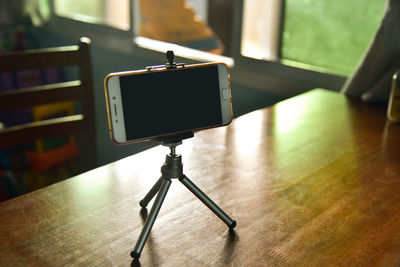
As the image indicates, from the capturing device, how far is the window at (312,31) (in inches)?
62.2

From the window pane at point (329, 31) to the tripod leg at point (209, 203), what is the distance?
1029 mm

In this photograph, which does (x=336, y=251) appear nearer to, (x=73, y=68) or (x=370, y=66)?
(x=370, y=66)

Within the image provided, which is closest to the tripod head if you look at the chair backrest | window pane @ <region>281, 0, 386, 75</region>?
the chair backrest

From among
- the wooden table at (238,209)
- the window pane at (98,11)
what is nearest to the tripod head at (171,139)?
the wooden table at (238,209)

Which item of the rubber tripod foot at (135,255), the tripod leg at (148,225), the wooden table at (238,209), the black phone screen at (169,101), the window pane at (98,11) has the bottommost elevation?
the wooden table at (238,209)

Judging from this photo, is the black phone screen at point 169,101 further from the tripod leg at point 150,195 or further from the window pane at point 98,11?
the window pane at point 98,11

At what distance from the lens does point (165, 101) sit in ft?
2.30

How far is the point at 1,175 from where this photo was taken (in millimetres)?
1958

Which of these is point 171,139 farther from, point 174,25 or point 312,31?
point 174,25

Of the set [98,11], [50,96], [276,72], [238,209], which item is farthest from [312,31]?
[98,11]

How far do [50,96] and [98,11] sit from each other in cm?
118

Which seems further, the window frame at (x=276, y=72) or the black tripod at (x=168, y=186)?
the window frame at (x=276, y=72)

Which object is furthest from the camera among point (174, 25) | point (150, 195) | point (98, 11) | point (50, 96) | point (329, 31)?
point (174, 25)

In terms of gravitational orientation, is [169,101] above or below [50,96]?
above
